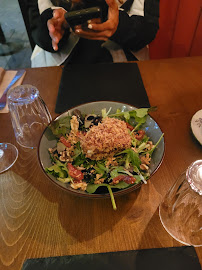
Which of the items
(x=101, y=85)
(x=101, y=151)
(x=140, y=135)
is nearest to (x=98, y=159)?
(x=101, y=151)

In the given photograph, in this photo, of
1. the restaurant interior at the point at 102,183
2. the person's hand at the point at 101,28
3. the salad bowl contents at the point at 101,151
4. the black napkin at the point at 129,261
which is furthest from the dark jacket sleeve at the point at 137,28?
the black napkin at the point at 129,261

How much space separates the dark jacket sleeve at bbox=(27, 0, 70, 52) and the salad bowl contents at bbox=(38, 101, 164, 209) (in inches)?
28.8

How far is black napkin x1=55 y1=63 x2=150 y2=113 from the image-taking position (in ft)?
3.21

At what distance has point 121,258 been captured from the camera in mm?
527

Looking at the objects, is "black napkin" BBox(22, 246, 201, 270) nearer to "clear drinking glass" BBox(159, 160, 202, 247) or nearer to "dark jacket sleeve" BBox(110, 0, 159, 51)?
"clear drinking glass" BBox(159, 160, 202, 247)

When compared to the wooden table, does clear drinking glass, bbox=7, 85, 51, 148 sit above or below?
above

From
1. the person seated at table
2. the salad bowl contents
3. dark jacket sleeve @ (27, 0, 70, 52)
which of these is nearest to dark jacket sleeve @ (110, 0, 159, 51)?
the person seated at table

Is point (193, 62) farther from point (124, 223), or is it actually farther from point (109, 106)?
point (124, 223)

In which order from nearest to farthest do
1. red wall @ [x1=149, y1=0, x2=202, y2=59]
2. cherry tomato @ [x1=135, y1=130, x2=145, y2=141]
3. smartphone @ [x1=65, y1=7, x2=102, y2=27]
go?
1. cherry tomato @ [x1=135, y1=130, x2=145, y2=141]
2. smartphone @ [x1=65, y1=7, x2=102, y2=27]
3. red wall @ [x1=149, y1=0, x2=202, y2=59]

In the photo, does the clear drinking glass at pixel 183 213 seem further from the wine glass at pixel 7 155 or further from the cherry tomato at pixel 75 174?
the wine glass at pixel 7 155

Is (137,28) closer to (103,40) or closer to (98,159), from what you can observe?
(103,40)

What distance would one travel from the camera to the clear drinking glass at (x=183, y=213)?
559mm

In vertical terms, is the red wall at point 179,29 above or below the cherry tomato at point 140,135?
below

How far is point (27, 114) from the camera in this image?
0.83 meters
